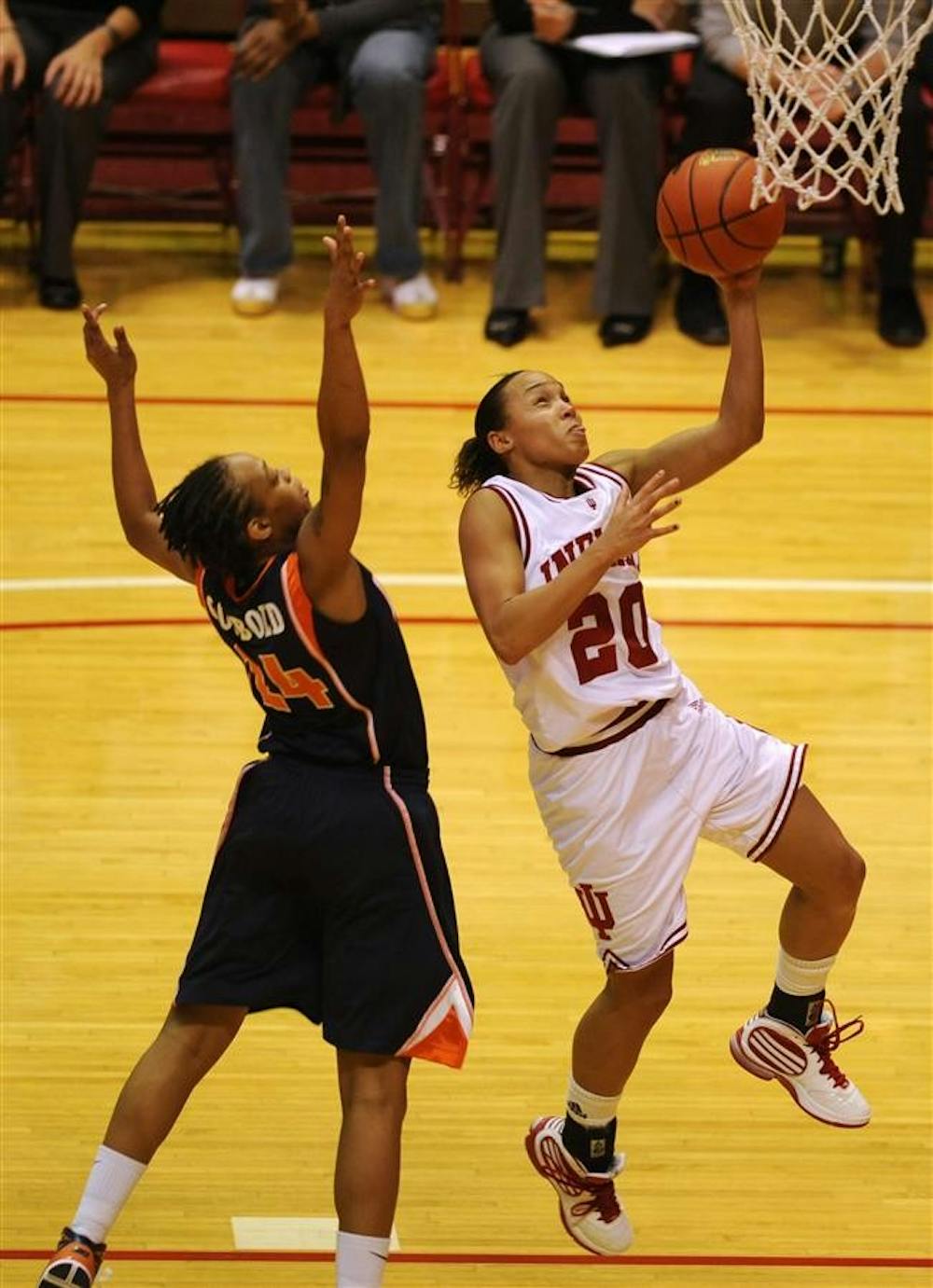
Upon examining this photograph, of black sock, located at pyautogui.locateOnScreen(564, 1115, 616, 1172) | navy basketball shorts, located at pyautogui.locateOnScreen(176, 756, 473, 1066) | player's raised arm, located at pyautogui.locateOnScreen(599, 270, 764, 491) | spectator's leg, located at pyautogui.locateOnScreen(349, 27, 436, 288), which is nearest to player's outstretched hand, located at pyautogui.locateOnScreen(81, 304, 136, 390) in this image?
navy basketball shorts, located at pyautogui.locateOnScreen(176, 756, 473, 1066)

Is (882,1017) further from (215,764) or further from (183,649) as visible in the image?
(183,649)

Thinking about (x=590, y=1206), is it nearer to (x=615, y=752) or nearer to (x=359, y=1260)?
(x=359, y=1260)

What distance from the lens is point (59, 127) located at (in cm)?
971

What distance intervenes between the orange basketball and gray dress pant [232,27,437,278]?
4.91m

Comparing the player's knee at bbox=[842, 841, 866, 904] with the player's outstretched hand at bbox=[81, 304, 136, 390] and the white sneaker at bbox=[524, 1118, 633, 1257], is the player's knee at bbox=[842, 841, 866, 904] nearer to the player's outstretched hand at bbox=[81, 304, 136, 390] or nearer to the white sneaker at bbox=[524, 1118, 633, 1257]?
the white sneaker at bbox=[524, 1118, 633, 1257]

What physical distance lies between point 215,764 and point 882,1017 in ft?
7.24

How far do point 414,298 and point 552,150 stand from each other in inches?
35.7

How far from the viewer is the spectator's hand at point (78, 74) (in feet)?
31.6

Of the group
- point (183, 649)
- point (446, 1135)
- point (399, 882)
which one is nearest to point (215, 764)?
point (183, 649)

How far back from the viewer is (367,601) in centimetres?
412

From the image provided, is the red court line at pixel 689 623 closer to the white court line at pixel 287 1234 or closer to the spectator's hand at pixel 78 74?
the white court line at pixel 287 1234

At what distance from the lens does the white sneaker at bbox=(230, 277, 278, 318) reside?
9984 mm

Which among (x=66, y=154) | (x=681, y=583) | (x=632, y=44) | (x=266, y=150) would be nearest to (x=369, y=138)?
(x=266, y=150)

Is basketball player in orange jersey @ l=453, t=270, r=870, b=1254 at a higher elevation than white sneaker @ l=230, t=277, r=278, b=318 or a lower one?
higher
